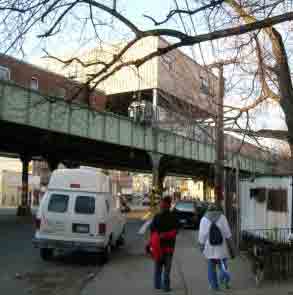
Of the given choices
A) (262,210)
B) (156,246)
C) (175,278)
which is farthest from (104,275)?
(262,210)

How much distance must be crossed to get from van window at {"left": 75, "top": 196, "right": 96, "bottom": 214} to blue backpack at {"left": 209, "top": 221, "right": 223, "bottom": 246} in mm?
5660

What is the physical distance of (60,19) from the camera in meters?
9.41

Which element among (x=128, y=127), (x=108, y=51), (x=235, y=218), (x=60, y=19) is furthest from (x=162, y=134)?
(x=60, y=19)

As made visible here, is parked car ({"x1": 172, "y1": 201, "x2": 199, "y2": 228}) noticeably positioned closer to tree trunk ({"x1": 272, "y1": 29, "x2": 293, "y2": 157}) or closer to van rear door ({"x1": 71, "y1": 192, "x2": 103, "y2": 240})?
van rear door ({"x1": 71, "y1": 192, "x2": 103, "y2": 240})

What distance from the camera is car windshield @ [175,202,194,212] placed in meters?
31.5

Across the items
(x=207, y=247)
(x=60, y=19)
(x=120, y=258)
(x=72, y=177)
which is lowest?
(x=120, y=258)

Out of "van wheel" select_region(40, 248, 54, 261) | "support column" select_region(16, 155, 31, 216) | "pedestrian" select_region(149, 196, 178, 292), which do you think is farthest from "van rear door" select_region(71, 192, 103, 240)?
"support column" select_region(16, 155, 31, 216)

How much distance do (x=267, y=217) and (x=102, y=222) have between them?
4.65 metres

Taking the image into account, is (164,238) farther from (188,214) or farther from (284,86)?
(188,214)

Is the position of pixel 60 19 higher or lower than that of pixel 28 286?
higher

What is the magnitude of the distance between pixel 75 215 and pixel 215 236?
5.85 m

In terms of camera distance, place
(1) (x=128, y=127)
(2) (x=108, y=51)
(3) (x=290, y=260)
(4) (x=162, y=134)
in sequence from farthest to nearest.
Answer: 1. (4) (x=162, y=134)
2. (1) (x=128, y=127)
3. (2) (x=108, y=51)
4. (3) (x=290, y=260)

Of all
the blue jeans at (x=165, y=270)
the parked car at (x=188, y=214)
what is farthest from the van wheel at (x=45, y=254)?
the parked car at (x=188, y=214)

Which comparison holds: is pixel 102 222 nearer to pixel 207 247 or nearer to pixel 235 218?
pixel 235 218
